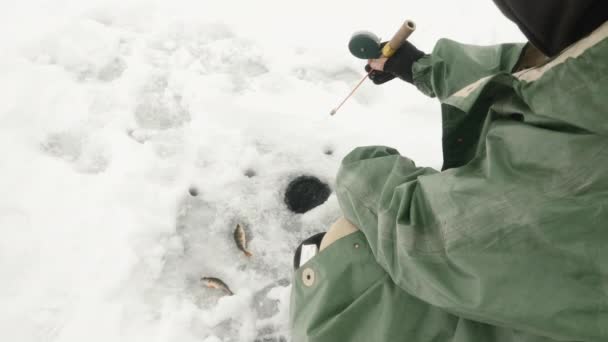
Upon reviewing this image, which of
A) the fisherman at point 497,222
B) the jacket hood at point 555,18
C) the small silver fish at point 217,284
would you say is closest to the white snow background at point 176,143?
the small silver fish at point 217,284

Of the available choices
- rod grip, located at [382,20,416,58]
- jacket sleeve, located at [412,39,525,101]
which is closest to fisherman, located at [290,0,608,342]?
jacket sleeve, located at [412,39,525,101]

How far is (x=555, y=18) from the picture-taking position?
0.85 metres

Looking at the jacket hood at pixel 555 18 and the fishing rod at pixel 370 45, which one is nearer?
the jacket hood at pixel 555 18

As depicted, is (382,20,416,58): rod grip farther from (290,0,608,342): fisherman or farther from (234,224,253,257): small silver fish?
(234,224,253,257): small silver fish

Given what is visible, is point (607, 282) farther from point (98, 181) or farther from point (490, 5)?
point (490, 5)

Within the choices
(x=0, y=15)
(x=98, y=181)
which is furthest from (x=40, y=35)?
(x=98, y=181)

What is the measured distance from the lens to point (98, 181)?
1.83 m

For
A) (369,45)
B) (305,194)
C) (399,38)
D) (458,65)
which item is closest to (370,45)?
(369,45)

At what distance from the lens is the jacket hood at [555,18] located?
791 millimetres

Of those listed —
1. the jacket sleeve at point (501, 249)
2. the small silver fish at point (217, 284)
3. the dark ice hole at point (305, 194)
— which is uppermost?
the jacket sleeve at point (501, 249)

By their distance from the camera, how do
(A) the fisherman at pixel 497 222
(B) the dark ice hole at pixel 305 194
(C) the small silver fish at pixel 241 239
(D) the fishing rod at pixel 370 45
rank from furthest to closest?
(B) the dark ice hole at pixel 305 194, (C) the small silver fish at pixel 241 239, (D) the fishing rod at pixel 370 45, (A) the fisherman at pixel 497 222

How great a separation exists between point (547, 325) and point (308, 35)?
2005 mm

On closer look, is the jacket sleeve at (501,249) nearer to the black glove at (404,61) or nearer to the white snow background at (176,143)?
the black glove at (404,61)

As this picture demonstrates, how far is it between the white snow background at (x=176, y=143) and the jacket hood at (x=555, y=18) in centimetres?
106
